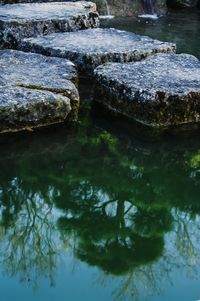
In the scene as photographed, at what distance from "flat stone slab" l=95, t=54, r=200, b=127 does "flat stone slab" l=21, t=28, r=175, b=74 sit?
51 centimetres

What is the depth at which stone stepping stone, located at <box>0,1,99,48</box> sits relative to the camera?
6840 millimetres

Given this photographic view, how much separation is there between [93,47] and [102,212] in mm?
3189

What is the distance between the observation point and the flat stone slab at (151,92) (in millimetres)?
4883

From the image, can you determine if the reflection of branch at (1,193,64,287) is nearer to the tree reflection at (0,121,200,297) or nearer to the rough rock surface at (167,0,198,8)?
the tree reflection at (0,121,200,297)

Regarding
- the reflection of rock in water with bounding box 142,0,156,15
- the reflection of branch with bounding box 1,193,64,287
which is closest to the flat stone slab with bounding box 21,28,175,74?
the reflection of branch with bounding box 1,193,64,287

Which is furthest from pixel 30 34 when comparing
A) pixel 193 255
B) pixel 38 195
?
pixel 193 255

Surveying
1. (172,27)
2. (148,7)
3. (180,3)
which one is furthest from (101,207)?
(180,3)

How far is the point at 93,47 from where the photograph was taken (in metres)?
6.30

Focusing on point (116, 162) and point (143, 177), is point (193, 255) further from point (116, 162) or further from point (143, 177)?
point (116, 162)

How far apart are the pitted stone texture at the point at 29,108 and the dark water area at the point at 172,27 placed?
363 cm

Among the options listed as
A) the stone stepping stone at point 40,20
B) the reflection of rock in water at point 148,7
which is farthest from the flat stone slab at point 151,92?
the reflection of rock in water at point 148,7

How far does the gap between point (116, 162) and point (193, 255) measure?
1.33 m

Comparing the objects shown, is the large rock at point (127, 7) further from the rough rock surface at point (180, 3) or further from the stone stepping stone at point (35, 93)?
the stone stepping stone at point (35, 93)

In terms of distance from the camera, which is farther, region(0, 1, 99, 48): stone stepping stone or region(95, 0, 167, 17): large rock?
region(95, 0, 167, 17): large rock
